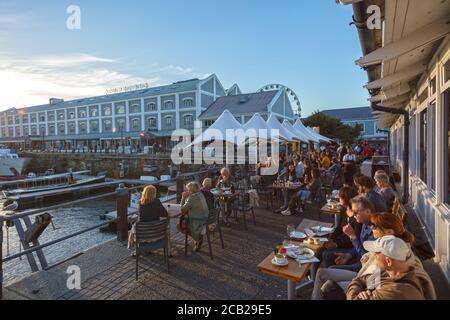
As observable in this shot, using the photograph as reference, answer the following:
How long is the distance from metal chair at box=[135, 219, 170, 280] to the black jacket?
0.32 metres

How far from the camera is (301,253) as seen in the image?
9.78 ft

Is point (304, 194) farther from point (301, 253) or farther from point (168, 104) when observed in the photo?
point (168, 104)

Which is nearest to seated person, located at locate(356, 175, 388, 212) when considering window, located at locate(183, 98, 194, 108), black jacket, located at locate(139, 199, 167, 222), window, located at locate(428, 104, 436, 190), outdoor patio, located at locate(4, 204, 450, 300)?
outdoor patio, located at locate(4, 204, 450, 300)

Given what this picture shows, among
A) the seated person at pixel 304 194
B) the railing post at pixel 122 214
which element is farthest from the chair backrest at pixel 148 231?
the seated person at pixel 304 194

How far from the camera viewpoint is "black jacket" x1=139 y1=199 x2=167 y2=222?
4.55 metres

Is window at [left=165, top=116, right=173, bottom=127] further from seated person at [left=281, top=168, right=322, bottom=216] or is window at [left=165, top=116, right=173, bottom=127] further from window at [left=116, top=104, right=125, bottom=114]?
seated person at [left=281, top=168, right=322, bottom=216]

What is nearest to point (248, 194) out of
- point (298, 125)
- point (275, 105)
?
point (298, 125)

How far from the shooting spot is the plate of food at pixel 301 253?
288 centimetres

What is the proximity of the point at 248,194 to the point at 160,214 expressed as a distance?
3.73 m

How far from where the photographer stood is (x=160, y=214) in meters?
4.67

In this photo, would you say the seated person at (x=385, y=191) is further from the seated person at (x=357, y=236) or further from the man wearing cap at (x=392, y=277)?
the man wearing cap at (x=392, y=277)

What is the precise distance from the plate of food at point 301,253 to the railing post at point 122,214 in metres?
4.13
